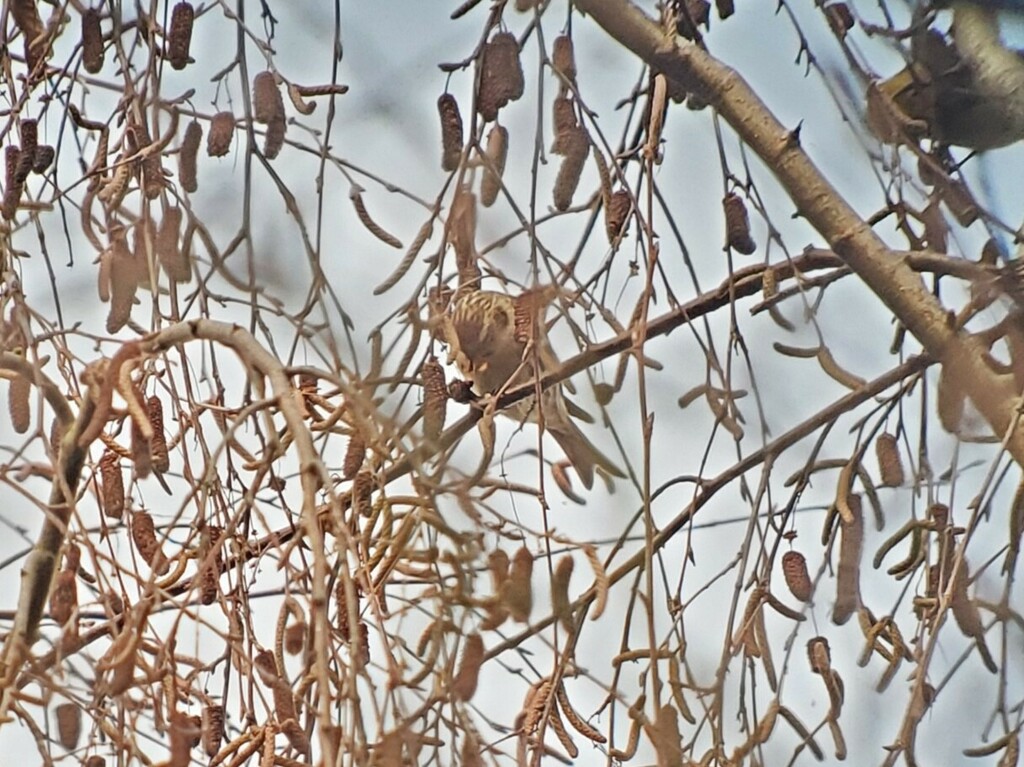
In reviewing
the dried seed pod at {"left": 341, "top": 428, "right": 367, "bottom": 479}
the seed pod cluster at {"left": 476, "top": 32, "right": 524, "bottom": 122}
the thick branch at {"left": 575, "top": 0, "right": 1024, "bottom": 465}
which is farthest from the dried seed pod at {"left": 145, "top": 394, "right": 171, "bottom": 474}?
the thick branch at {"left": 575, "top": 0, "right": 1024, "bottom": 465}

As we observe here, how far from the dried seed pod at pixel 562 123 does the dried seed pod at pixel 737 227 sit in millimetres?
195

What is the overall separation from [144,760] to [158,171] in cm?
54

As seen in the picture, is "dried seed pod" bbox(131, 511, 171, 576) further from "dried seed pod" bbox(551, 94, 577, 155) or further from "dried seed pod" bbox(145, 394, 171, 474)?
"dried seed pod" bbox(551, 94, 577, 155)

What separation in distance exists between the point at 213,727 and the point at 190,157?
1.51 ft

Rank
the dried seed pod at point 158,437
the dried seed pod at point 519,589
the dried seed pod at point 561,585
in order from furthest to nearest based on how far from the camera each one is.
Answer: the dried seed pod at point 158,437 < the dried seed pod at point 561,585 < the dried seed pod at point 519,589

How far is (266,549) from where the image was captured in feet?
3.63

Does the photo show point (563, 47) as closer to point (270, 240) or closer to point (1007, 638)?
point (270, 240)

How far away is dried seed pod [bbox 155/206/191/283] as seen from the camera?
1.11 meters

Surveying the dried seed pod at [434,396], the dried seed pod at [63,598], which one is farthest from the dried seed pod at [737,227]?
the dried seed pod at [63,598]

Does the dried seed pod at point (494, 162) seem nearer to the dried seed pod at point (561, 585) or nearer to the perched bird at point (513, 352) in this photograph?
the perched bird at point (513, 352)

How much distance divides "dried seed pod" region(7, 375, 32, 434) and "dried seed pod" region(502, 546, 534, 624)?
0.54m

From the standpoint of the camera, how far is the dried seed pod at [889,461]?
1.31m

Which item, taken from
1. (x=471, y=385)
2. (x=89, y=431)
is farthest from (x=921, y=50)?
(x=89, y=431)

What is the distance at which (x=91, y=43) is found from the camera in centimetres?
127
